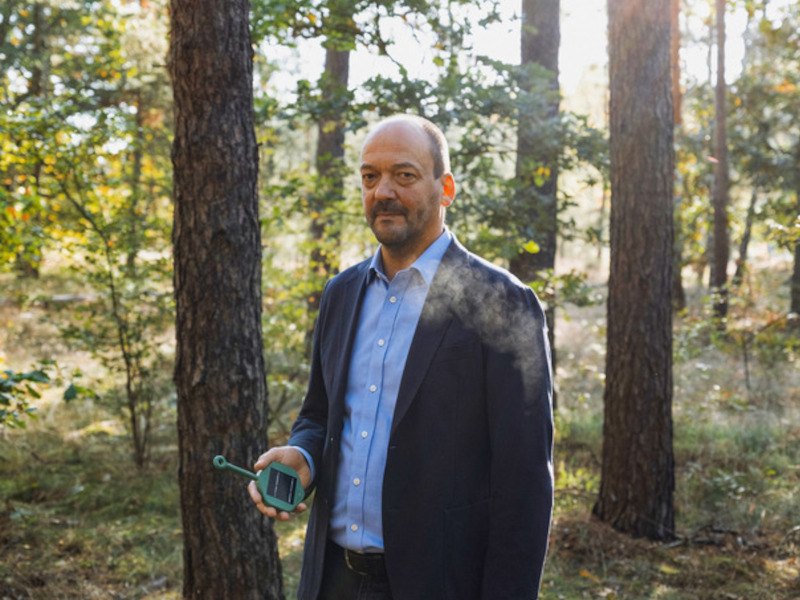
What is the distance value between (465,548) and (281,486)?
0.63m

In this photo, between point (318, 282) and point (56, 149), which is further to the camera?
point (318, 282)

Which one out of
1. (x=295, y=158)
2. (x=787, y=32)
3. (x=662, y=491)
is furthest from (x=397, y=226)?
(x=295, y=158)

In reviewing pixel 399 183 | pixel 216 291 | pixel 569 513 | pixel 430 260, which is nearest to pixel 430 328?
pixel 430 260

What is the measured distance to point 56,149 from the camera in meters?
7.74

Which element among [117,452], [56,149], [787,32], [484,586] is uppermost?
[787,32]

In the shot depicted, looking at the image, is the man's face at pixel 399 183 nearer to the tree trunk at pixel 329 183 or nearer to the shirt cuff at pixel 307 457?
the shirt cuff at pixel 307 457

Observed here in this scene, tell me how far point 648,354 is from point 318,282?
4150mm

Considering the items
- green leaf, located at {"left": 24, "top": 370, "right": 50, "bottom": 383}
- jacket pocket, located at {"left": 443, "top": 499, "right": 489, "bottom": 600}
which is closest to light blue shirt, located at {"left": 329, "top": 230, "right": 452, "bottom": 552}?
jacket pocket, located at {"left": 443, "top": 499, "right": 489, "bottom": 600}

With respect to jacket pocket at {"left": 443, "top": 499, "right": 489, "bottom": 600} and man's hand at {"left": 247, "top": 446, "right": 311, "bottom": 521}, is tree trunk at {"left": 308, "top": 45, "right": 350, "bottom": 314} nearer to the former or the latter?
man's hand at {"left": 247, "top": 446, "right": 311, "bottom": 521}

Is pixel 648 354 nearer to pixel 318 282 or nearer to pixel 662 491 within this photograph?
pixel 662 491

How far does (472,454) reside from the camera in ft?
7.75

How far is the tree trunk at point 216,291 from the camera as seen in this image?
13.5ft

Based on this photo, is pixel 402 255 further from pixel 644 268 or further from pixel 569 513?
pixel 569 513

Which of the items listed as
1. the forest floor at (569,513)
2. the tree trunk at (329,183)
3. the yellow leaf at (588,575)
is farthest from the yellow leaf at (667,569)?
the tree trunk at (329,183)
